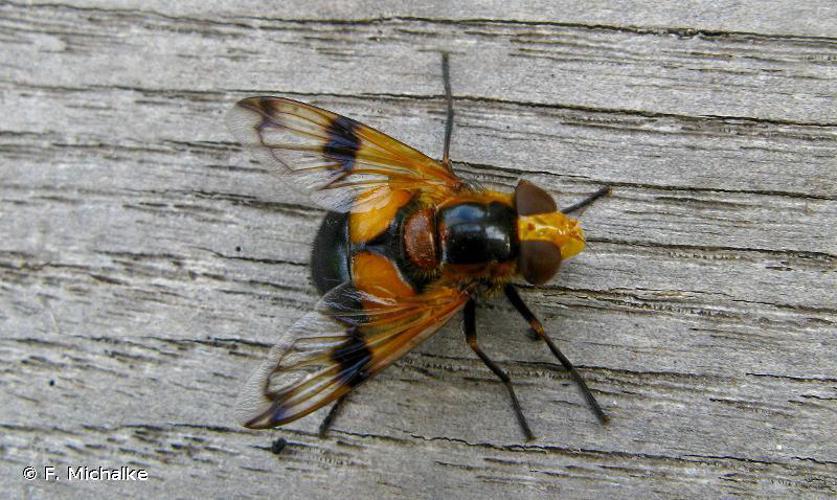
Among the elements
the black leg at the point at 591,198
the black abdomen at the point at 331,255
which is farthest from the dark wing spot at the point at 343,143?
the black leg at the point at 591,198

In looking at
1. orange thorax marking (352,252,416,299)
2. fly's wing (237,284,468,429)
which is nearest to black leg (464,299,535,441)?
fly's wing (237,284,468,429)

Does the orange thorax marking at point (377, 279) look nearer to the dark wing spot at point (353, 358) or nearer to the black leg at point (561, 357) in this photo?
the dark wing spot at point (353, 358)

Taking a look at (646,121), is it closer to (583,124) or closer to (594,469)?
(583,124)

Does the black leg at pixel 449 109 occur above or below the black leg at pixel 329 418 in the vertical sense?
above

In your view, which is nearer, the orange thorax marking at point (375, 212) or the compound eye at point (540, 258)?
the compound eye at point (540, 258)

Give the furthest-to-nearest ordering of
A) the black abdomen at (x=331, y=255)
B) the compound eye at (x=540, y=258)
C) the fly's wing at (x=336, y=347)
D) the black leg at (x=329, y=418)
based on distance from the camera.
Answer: the black leg at (x=329, y=418)
the black abdomen at (x=331, y=255)
the compound eye at (x=540, y=258)
the fly's wing at (x=336, y=347)

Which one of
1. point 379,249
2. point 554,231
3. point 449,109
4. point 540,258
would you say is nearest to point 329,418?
point 379,249

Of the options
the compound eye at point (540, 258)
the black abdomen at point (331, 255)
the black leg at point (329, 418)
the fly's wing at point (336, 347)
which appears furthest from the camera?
the black leg at point (329, 418)

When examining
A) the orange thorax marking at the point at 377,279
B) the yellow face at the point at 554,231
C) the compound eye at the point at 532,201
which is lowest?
the orange thorax marking at the point at 377,279

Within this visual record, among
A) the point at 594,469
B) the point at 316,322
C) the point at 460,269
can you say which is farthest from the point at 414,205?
the point at 594,469
